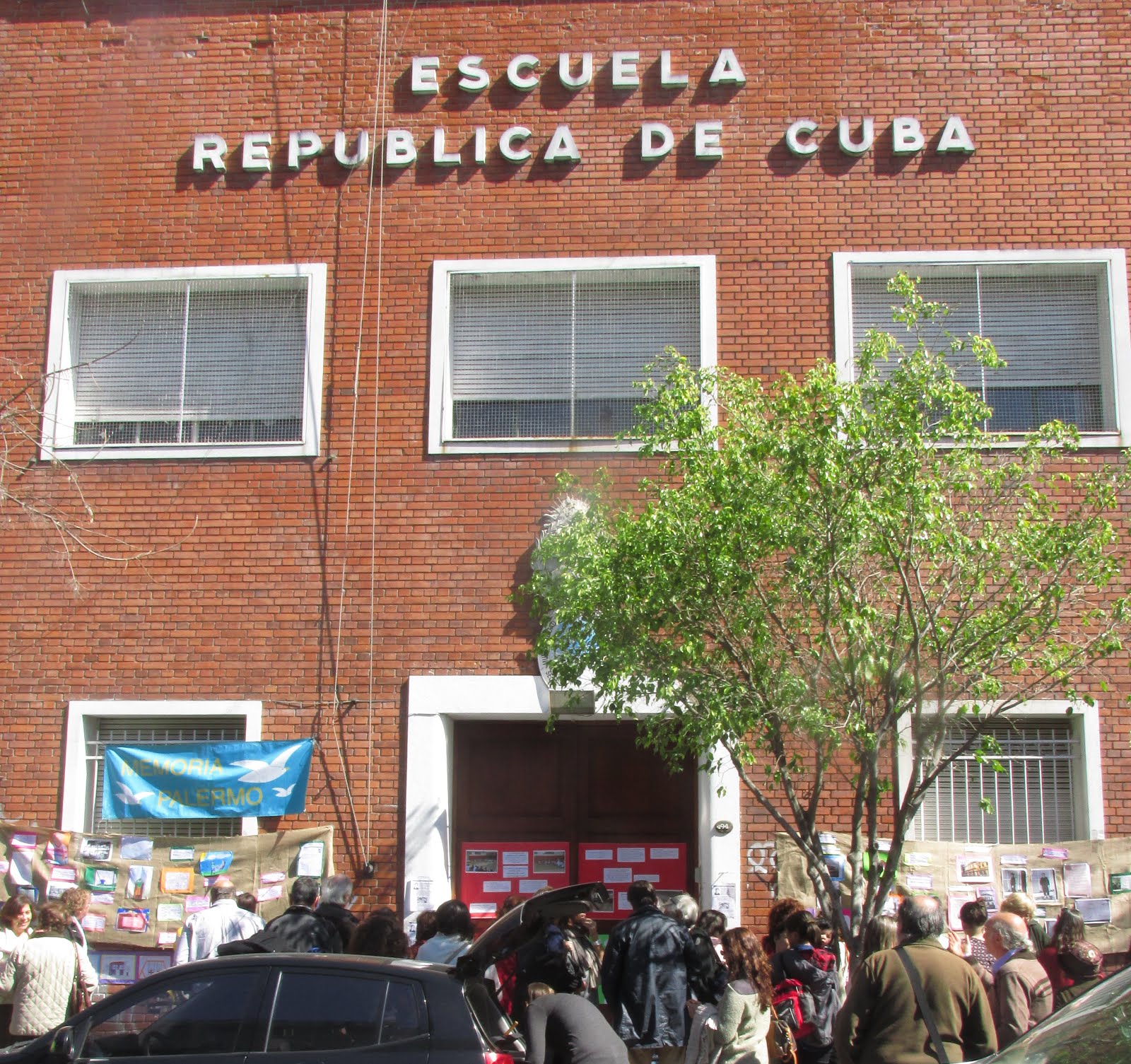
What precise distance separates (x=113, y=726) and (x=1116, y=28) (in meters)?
11.1

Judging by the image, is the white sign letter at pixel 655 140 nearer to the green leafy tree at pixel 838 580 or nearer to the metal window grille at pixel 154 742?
the green leafy tree at pixel 838 580

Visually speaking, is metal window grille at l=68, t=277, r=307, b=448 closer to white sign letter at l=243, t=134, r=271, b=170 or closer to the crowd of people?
white sign letter at l=243, t=134, r=271, b=170

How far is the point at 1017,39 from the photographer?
38.7 ft

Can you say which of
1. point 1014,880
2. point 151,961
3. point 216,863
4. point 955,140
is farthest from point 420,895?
point 955,140

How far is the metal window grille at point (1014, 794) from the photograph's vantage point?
10648 millimetres

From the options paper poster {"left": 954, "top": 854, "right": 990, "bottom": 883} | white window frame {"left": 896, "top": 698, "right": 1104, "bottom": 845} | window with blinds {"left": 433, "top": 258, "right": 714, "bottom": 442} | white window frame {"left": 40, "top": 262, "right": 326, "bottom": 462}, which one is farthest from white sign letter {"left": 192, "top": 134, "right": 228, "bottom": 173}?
paper poster {"left": 954, "top": 854, "right": 990, "bottom": 883}

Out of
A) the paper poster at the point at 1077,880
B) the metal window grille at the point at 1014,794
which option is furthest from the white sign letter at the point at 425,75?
the paper poster at the point at 1077,880

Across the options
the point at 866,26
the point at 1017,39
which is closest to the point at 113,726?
the point at 866,26

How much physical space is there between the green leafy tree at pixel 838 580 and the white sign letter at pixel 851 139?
13.3 ft

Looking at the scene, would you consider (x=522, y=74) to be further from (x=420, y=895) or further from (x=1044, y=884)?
(x=1044, y=884)

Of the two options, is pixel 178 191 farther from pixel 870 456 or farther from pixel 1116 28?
pixel 1116 28

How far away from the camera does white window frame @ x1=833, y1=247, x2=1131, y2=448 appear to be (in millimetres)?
11109

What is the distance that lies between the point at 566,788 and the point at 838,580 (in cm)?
475

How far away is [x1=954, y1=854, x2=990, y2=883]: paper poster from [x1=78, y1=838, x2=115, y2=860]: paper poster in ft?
23.2
